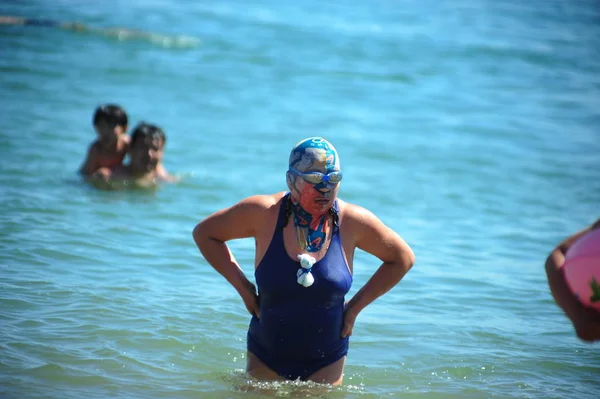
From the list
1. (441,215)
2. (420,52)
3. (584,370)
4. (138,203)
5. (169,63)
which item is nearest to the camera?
(584,370)

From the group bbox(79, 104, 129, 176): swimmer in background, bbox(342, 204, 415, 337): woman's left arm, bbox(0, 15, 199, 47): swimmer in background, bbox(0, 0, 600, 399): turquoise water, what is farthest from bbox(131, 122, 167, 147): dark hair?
bbox(0, 15, 199, 47): swimmer in background

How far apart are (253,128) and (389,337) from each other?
849 centimetres

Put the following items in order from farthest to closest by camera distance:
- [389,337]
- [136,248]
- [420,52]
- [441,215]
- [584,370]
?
[420,52], [441,215], [136,248], [389,337], [584,370]

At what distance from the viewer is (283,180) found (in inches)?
462

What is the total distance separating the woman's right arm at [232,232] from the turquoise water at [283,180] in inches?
23.2

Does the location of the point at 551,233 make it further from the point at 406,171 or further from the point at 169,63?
the point at 169,63

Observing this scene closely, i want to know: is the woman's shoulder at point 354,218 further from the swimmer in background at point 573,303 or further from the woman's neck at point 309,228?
the swimmer in background at point 573,303

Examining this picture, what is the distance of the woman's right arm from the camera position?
4609 mm

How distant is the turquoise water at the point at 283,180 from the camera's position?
5852 mm

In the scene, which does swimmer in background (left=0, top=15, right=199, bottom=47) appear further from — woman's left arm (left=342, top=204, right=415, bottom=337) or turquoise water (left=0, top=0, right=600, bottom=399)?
woman's left arm (left=342, top=204, right=415, bottom=337)

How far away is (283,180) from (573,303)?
8.05m

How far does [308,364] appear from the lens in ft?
15.7

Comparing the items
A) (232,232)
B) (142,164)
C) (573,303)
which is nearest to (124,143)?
(142,164)

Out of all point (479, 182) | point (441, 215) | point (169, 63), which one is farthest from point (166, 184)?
point (169, 63)
